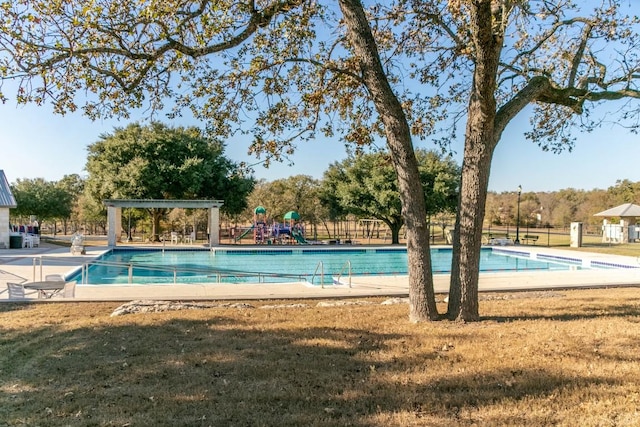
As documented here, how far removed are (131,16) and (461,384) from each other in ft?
17.1

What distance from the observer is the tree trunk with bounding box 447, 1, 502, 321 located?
5.26 m

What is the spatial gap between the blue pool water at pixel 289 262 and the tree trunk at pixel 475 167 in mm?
8758

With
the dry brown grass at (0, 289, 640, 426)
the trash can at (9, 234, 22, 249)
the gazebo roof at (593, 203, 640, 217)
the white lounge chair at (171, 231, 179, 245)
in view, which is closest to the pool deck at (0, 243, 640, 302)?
the dry brown grass at (0, 289, 640, 426)

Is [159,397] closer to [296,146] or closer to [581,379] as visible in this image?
[581,379]

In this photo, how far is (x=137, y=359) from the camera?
4.38 meters

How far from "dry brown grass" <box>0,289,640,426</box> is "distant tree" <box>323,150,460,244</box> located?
21.1 m

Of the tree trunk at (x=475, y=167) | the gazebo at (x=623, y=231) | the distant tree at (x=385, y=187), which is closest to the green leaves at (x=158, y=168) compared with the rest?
the distant tree at (x=385, y=187)

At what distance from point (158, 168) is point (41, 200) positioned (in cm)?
1297

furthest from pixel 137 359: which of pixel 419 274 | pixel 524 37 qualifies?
pixel 524 37

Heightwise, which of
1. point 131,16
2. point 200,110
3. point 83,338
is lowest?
point 83,338

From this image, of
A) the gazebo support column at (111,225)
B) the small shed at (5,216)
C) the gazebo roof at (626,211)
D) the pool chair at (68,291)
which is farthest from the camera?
the gazebo roof at (626,211)

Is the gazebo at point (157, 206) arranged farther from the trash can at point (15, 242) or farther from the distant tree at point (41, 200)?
the distant tree at point (41, 200)

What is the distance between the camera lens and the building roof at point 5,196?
21141 millimetres

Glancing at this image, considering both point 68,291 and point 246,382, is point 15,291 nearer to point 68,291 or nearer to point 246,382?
point 68,291
